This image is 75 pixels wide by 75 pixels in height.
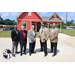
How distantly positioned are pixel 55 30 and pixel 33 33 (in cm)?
126

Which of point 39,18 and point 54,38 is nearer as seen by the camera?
point 54,38

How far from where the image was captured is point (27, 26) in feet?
57.1

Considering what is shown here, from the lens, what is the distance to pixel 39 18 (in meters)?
17.7

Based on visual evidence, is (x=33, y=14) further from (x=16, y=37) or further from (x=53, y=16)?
(x=16, y=37)

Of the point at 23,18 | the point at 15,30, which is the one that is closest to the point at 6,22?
the point at 23,18

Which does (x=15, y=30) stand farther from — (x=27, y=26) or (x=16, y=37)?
(x=27, y=26)

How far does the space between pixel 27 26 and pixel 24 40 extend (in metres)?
13.5

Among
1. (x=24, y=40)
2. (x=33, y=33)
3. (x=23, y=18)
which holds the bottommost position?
(x=24, y=40)

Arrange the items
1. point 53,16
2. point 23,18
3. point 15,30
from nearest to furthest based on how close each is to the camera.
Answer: point 15,30, point 23,18, point 53,16
